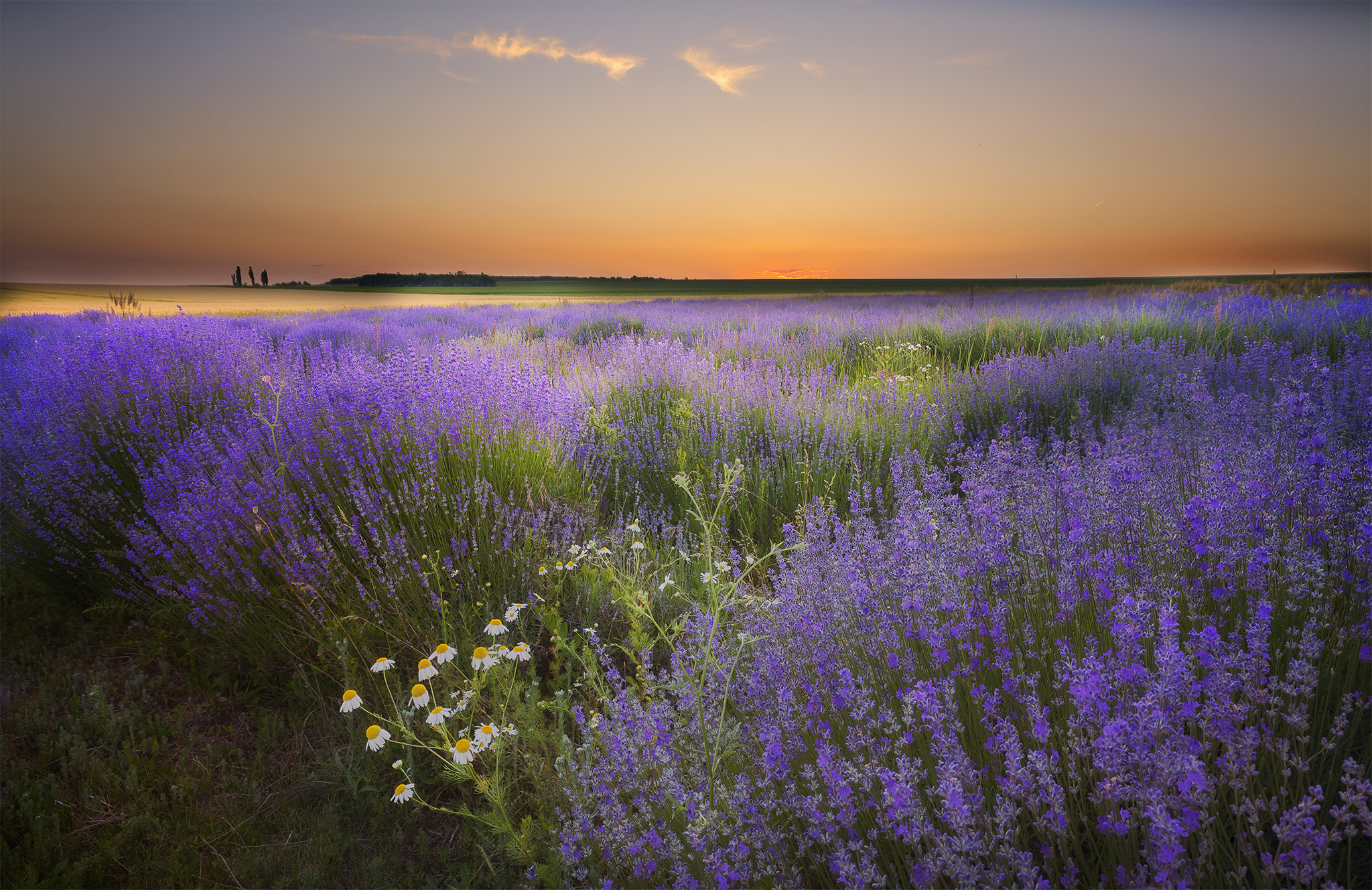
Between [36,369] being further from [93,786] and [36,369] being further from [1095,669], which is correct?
[1095,669]

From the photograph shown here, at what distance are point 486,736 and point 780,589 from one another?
1.03 meters

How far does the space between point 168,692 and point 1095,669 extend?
3.47 metres

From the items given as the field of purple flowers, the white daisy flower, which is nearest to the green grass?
the field of purple flowers

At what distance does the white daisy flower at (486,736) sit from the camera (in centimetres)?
180

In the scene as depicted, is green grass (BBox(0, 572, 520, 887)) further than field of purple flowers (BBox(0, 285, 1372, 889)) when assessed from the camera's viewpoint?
Yes

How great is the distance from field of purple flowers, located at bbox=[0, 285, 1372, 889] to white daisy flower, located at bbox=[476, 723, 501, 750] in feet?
0.10

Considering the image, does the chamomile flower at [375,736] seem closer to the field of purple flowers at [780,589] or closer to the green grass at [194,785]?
the field of purple flowers at [780,589]

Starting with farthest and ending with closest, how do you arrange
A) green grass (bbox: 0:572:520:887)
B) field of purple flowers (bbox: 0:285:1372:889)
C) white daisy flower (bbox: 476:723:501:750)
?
green grass (bbox: 0:572:520:887)
white daisy flower (bbox: 476:723:501:750)
field of purple flowers (bbox: 0:285:1372:889)

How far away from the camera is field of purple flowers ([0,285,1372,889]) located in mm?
1237

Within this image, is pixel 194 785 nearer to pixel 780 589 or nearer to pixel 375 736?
pixel 375 736

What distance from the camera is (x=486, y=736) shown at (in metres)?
1.81

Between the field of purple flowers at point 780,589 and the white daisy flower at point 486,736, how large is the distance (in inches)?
1.2

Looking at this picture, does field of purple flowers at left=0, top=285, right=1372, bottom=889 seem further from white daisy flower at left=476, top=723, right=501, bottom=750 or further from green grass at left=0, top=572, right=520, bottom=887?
green grass at left=0, top=572, right=520, bottom=887

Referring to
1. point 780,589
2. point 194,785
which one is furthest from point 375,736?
point 780,589
